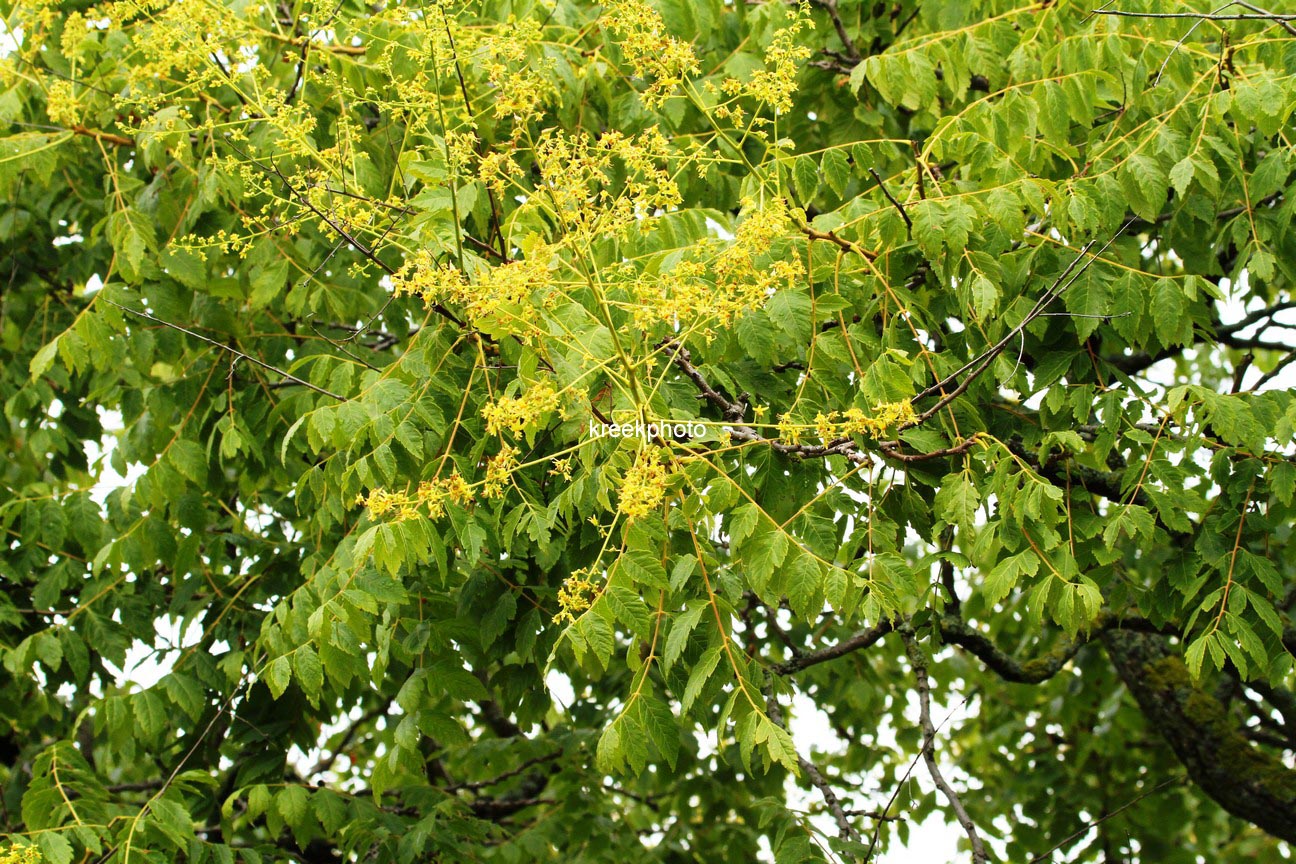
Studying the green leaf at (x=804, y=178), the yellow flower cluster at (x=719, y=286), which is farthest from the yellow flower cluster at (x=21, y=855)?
the green leaf at (x=804, y=178)

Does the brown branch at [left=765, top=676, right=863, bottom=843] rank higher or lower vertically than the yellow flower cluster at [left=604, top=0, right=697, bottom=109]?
lower

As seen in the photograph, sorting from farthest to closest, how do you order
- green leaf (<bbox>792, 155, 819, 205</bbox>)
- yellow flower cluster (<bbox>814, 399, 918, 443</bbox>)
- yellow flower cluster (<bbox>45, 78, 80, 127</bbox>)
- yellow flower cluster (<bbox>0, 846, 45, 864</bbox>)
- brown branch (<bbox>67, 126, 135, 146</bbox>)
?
brown branch (<bbox>67, 126, 135, 146</bbox>) → yellow flower cluster (<bbox>45, 78, 80, 127</bbox>) → green leaf (<bbox>792, 155, 819, 205</bbox>) → yellow flower cluster (<bbox>0, 846, 45, 864</bbox>) → yellow flower cluster (<bbox>814, 399, 918, 443</bbox>)

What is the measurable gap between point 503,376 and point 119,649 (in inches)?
73.9

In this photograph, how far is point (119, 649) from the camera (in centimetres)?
411

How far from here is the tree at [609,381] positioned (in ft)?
8.77

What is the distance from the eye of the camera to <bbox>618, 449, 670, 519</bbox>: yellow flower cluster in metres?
2.26

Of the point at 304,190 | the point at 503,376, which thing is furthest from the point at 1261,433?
the point at 304,190

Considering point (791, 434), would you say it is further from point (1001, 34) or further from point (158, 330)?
point (158, 330)

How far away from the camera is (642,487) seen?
7.43ft

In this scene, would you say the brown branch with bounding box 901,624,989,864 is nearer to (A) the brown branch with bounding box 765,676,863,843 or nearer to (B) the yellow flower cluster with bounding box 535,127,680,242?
(A) the brown branch with bounding box 765,676,863,843

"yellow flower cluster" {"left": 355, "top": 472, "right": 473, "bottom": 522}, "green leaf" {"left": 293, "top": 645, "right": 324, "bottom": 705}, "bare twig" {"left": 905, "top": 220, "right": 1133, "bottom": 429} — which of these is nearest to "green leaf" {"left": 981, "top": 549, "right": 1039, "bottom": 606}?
"bare twig" {"left": 905, "top": 220, "right": 1133, "bottom": 429}

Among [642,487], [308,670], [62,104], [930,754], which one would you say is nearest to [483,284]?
[642,487]

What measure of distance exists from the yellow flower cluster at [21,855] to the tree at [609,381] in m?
0.07

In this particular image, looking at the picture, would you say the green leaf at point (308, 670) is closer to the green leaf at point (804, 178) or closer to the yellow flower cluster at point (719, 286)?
the yellow flower cluster at point (719, 286)
